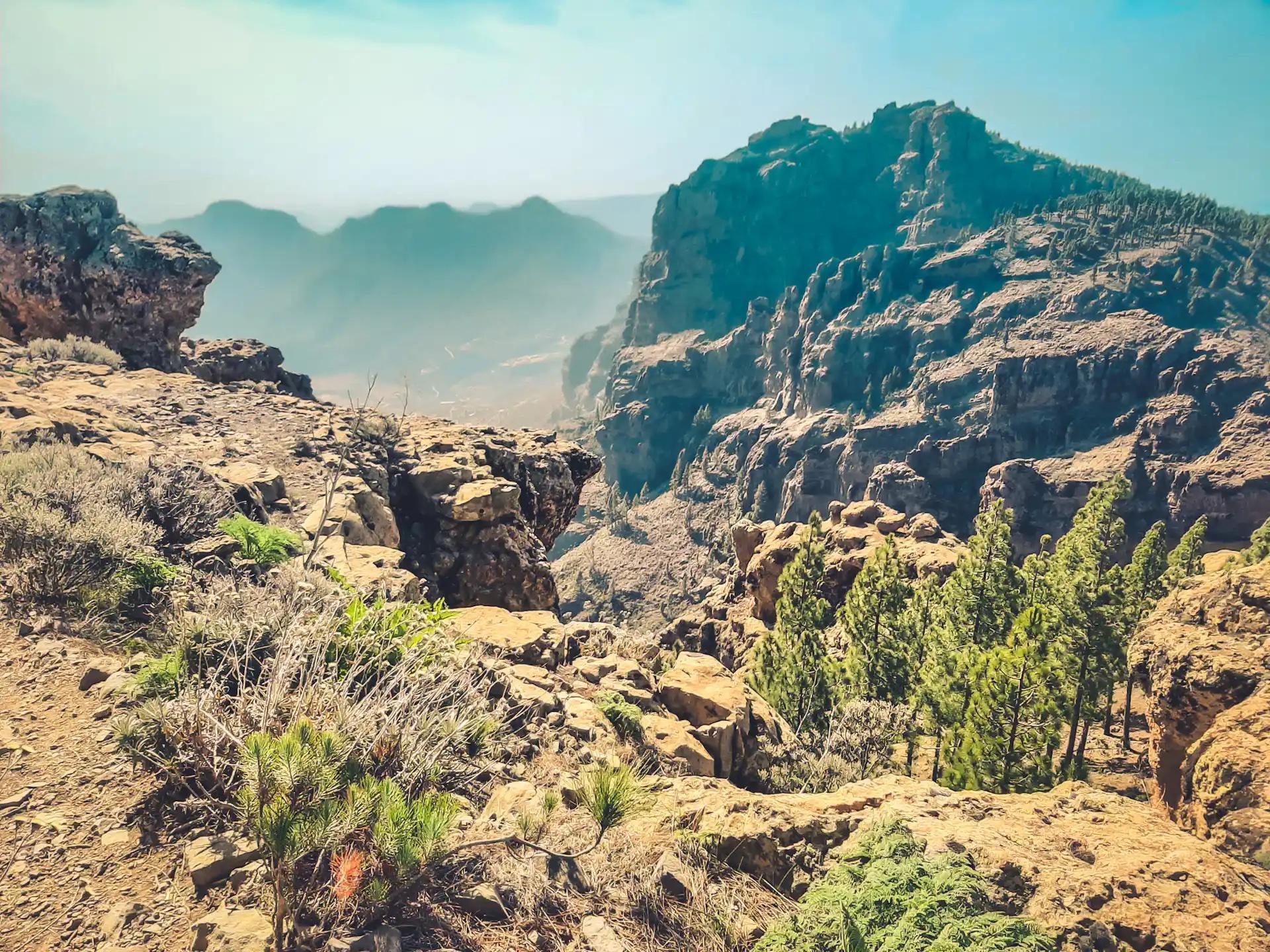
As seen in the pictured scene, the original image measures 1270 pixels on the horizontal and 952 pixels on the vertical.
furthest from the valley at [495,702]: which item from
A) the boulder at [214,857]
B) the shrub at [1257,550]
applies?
the shrub at [1257,550]

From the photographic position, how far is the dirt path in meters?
3.23

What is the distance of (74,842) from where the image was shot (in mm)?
3723

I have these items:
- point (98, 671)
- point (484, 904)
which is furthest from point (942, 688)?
point (98, 671)

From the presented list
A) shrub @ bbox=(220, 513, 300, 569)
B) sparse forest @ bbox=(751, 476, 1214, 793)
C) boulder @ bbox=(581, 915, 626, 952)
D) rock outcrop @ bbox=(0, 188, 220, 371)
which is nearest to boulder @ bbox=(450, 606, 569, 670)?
shrub @ bbox=(220, 513, 300, 569)

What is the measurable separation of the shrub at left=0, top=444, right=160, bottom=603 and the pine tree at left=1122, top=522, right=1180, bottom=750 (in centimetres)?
2565

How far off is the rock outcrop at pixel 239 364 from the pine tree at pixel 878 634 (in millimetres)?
24162

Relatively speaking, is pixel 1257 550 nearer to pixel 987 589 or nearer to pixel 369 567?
pixel 987 589

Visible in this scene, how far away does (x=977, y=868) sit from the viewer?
424 centimetres

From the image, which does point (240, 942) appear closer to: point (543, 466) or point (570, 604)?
point (543, 466)

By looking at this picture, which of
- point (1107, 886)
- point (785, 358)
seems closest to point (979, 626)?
point (1107, 886)

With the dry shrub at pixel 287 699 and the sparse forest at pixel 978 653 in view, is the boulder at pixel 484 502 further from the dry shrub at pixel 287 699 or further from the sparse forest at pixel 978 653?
the dry shrub at pixel 287 699

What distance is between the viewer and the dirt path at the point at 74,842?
3.23 meters

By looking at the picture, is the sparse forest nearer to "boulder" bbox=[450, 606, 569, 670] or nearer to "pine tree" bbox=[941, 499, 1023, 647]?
"pine tree" bbox=[941, 499, 1023, 647]

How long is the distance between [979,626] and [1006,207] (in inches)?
7031
